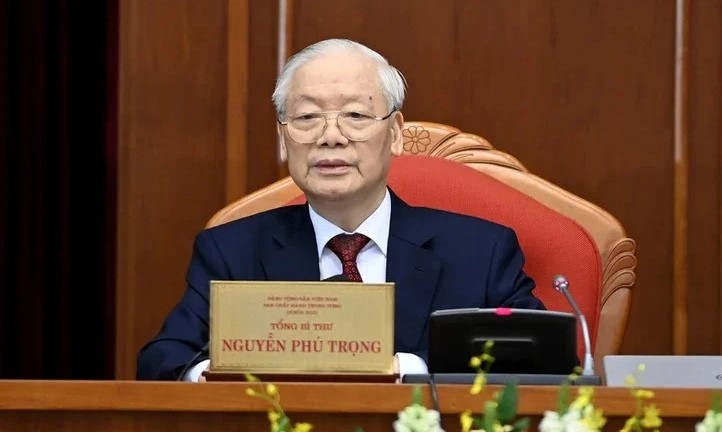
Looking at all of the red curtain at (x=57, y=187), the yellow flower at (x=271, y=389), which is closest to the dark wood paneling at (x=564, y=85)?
the red curtain at (x=57, y=187)

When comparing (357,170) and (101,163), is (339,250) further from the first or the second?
(101,163)

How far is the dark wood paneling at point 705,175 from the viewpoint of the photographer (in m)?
3.75

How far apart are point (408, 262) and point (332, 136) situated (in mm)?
302

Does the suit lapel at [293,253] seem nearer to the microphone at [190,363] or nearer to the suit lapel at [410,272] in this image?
the suit lapel at [410,272]

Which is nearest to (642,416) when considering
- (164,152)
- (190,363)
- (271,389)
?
(271,389)

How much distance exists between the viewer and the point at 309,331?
1.86 m

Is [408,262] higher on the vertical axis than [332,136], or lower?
lower

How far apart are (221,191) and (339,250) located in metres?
1.10

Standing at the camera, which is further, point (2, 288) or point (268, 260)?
point (2, 288)

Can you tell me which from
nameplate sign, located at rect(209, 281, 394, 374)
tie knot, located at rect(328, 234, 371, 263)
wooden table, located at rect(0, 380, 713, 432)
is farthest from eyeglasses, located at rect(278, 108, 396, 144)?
wooden table, located at rect(0, 380, 713, 432)

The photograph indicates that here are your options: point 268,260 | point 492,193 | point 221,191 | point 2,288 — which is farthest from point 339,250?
point 2,288

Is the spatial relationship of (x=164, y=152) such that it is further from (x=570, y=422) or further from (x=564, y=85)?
(x=570, y=422)

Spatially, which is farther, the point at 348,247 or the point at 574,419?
the point at 348,247

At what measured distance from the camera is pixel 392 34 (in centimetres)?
383
